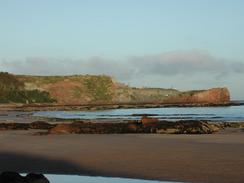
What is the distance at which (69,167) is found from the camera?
13.3 m

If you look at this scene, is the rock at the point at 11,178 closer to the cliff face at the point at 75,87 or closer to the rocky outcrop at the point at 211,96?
the rocky outcrop at the point at 211,96

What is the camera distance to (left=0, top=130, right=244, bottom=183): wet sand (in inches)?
460

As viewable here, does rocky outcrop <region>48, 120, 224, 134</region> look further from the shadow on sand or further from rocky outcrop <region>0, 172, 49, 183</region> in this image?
rocky outcrop <region>0, 172, 49, 183</region>

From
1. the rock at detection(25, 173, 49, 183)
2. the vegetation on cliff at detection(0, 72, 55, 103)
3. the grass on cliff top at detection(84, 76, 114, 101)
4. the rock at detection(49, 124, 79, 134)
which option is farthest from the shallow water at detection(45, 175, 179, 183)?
the grass on cliff top at detection(84, 76, 114, 101)

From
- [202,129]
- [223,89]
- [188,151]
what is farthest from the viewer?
[223,89]

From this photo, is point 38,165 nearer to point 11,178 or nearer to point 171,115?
point 11,178

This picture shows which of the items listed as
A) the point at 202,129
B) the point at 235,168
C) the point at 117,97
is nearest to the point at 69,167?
the point at 235,168

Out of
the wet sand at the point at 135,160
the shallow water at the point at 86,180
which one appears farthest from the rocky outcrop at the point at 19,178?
the wet sand at the point at 135,160

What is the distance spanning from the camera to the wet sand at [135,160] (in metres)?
11.7

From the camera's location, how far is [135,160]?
14.2 m

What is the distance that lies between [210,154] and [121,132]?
12142 millimetres

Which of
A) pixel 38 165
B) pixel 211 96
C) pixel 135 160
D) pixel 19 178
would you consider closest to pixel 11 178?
pixel 19 178

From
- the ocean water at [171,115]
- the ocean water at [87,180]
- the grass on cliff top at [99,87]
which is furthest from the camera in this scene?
the grass on cliff top at [99,87]

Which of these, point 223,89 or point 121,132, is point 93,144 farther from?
point 223,89
